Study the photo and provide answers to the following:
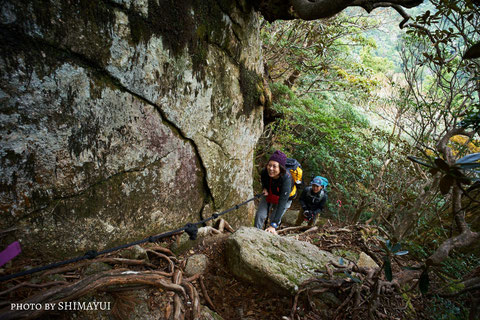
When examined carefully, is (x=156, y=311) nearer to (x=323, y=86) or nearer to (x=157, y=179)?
(x=157, y=179)

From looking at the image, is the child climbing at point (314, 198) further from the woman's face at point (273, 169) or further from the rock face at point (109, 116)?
the rock face at point (109, 116)

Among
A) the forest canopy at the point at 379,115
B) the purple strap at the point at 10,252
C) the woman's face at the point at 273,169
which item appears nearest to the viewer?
the purple strap at the point at 10,252

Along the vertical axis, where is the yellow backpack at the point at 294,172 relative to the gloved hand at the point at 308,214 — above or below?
above

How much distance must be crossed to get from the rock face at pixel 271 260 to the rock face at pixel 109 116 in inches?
39.5

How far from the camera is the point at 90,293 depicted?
1871 millimetres

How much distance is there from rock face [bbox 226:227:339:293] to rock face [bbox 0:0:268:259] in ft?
3.29

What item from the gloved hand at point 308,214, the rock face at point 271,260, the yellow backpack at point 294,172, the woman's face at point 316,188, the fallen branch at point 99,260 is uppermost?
the yellow backpack at point 294,172

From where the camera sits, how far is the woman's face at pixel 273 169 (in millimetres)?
4043

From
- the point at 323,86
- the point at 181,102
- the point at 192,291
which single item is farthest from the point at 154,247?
the point at 323,86

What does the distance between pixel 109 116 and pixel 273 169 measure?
8.30ft

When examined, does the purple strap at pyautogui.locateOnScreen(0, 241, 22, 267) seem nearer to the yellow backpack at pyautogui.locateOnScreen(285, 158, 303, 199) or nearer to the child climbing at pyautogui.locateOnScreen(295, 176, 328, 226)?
the yellow backpack at pyautogui.locateOnScreen(285, 158, 303, 199)

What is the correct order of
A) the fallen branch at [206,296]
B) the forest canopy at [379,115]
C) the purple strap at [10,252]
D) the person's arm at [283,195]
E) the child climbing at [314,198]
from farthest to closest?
the child climbing at [314,198]
the forest canopy at [379,115]
the person's arm at [283,195]
the fallen branch at [206,296]
the purple strap at [10,252]

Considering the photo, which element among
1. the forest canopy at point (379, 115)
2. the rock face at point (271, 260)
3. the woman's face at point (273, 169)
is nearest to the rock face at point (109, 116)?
the woman's face at point (273, 169)

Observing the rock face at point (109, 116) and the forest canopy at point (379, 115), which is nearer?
the rock face at point (109, 116)
